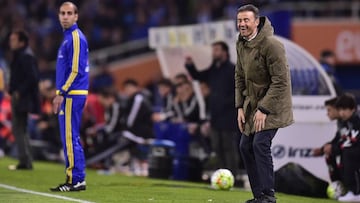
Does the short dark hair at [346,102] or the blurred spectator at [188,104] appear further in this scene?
the blurred spectator at [188,104]

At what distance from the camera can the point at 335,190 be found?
13773 millimetres

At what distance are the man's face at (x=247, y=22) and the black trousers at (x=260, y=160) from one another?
1.05m

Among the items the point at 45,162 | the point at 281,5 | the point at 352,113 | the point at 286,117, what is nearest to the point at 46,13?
the point at 281,5

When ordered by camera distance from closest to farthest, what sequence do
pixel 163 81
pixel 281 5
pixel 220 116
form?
pixel 220 116
pixel 163 81
pixel 281 5

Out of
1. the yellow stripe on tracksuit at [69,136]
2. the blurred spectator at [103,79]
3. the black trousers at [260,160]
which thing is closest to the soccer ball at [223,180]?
the yellow stripe on tracksuit at [69,136]

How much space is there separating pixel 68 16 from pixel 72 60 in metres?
0.66

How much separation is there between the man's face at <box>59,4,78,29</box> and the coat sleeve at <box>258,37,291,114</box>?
126 inches

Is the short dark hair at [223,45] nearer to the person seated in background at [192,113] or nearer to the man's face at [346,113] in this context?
the person seated in background at [192,113]

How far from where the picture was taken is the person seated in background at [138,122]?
1889 centimetres

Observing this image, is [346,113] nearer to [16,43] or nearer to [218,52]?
[218,52]

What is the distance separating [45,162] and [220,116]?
6407 mm

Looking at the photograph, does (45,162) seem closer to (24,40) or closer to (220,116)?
(24,40)

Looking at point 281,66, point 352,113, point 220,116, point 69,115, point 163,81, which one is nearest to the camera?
point 281,66

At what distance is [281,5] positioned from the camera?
28.3 meters
